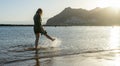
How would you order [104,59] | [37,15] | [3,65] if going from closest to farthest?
1. [3,65]
2. [104,59]
3. [37,15]

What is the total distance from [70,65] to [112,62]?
186 centimetres

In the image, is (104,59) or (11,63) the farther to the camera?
(104,59)

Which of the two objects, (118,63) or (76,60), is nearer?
(118,63)

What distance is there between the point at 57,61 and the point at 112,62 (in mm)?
2229

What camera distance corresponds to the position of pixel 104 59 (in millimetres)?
13234

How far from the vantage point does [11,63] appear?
12.1m

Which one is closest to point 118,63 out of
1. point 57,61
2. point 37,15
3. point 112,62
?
point 112,62

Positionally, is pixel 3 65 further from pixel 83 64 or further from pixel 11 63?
pixel 83 64

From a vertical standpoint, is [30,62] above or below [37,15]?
below

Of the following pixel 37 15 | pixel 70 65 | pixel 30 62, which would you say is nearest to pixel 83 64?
pixel 70 65

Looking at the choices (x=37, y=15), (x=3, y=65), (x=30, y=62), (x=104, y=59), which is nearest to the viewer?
(x=3, y=65)

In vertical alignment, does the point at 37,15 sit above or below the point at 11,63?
above

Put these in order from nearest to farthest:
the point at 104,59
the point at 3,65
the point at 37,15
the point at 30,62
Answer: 1. the point at 3,65
2. the point at 30,62
3. the point at 104,59
4. the point at 37,15

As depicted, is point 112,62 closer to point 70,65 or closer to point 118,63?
point 118,63
